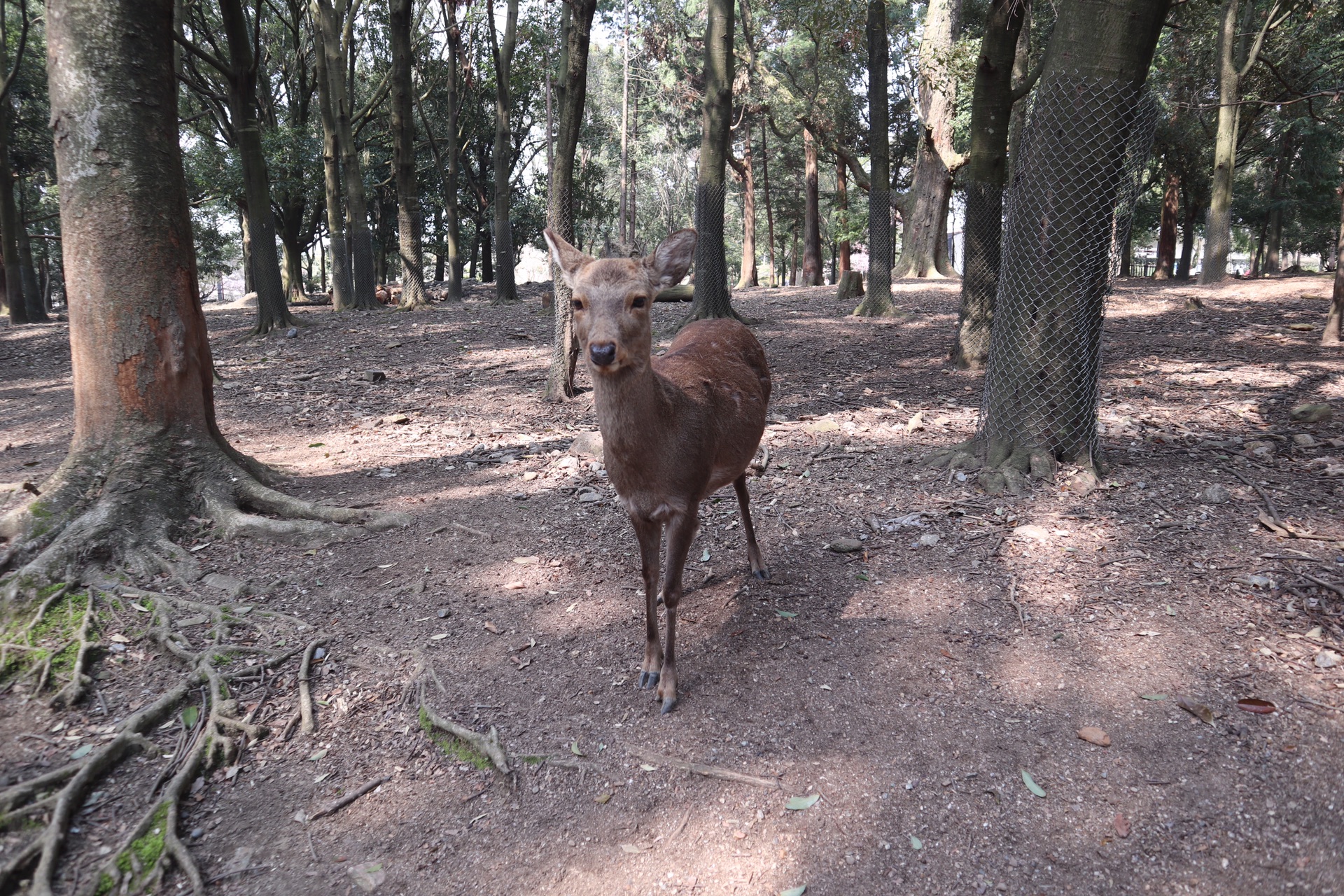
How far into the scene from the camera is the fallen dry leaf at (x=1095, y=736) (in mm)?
3072

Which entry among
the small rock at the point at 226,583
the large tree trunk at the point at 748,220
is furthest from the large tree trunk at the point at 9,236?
the large tree trunk at the point at 748,220

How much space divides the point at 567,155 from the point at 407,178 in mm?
10869

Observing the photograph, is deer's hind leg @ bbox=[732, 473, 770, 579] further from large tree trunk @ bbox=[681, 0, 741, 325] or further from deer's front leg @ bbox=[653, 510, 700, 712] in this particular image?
large tree trunk @ bbox=[681, 0, 741, 325]

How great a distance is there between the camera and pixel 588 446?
6.54 m

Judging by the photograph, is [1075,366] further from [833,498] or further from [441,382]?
[441,382]

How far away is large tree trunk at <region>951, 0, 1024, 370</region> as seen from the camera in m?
8.09

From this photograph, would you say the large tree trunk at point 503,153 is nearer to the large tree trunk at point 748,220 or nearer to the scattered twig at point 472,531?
the large tree trunk at point 748,220

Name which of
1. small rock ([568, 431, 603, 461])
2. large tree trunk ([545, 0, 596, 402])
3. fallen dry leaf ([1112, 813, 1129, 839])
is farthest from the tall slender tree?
fallen dry leaf ([1112, 813, 1129, 839])

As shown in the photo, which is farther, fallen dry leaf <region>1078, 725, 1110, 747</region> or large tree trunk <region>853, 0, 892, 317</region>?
large tree trunk <region>853, 0, 892, 317</region>

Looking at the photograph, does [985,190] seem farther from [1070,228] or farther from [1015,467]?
[1015,467]

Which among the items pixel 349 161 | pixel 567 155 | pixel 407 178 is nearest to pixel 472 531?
pixel 567 155

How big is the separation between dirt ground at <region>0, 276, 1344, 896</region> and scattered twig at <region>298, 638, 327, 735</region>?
0.17 feet

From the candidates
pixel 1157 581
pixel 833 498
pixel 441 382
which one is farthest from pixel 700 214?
pixel 1157 581

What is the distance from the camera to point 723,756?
316 cm
